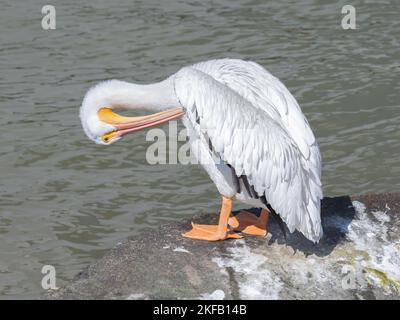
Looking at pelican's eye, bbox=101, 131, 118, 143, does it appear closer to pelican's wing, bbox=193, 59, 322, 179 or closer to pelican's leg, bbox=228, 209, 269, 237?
pelican's wing, bbox=193, 59, 322, 179

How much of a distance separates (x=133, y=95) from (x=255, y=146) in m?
1.03

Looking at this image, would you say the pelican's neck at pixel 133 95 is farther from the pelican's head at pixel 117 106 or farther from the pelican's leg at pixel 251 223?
the pelican's leg at pixel 251 223

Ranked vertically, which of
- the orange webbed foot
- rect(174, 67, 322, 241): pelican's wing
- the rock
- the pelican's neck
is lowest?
the rock

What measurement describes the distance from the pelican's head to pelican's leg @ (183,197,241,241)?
764mm

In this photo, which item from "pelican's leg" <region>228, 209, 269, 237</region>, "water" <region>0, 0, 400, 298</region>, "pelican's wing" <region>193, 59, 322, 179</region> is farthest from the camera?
"water" <region>0, 0, 400, 298</region>

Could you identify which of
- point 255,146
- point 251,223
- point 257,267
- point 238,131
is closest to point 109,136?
point 238,131

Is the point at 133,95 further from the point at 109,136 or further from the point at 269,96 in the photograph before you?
the point at 269,96

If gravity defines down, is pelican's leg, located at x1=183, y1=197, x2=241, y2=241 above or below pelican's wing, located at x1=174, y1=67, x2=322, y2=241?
below

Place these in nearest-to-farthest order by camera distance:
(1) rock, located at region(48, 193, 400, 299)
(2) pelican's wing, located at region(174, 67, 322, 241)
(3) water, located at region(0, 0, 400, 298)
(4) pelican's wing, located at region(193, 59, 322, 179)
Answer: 1. (1) rock, located at region(48, 193, 400, 299)
2. (2) pelican's wing, located at region(174, 67, 322, 241)
3. (4) pelican's wing, located at region(193, 59, 322, 179)
4. (3) water, located at region(0, 0, 400, 298)

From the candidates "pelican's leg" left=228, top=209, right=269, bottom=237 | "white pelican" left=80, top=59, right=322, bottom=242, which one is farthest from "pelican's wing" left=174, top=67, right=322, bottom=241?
"pelican's leg" left=228, top=209, right=269, bottom=237

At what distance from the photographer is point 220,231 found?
656cm

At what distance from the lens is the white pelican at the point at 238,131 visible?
243 inches

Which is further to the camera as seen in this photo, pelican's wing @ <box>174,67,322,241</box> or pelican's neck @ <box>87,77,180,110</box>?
pelican's neck @ <box>87,77,180,110</box>

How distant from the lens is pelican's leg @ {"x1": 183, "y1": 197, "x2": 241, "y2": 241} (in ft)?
21.5
